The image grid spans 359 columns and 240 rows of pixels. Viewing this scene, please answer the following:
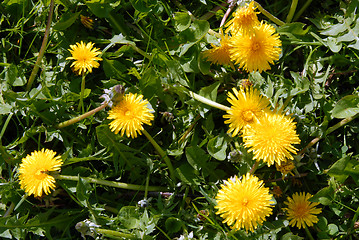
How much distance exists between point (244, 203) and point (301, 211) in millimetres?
422

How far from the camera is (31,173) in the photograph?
1.90 metres

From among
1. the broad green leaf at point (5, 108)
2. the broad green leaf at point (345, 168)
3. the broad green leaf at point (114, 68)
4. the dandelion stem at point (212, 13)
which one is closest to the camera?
the broad green leaf at point (345, 168)

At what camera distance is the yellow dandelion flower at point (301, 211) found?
2.03 m

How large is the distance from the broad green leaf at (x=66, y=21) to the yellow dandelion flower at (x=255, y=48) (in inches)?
34.8

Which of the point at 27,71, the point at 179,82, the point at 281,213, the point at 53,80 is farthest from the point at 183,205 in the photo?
the point at 27,71

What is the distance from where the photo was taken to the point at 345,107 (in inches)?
80.6

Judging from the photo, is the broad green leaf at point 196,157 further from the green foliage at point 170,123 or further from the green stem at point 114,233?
the green stem at point 114,233

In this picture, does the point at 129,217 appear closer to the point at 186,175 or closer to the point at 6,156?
the point at 186,175

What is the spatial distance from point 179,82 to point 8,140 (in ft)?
3.40

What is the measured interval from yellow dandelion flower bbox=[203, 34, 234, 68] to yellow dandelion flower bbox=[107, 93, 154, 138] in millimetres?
466

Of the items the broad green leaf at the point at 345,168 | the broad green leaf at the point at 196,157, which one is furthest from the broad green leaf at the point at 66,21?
the broad green leaf at the point at 345,168

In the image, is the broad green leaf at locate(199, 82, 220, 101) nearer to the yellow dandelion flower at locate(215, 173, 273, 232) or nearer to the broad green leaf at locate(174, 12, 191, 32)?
Result: the broad green leaf at locate(174, 12, 191, 32)

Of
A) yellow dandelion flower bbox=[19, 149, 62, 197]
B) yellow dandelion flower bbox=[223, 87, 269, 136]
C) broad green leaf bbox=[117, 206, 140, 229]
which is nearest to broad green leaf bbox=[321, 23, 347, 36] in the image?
yellow dandelion flower bbox=[223, 87, 269, 136]

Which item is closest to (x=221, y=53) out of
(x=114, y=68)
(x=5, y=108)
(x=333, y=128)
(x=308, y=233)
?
(x=114, y=68)
